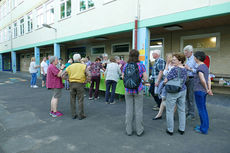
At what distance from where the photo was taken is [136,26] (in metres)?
7.02

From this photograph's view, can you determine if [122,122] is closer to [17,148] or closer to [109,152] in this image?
[109,152]

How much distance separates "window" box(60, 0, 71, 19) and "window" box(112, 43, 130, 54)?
421 cm

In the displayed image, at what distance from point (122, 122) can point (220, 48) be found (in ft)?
20.5

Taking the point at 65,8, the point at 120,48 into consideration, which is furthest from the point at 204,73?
the point at 65,8

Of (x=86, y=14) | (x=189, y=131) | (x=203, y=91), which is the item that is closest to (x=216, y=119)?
(x=189, y=131)

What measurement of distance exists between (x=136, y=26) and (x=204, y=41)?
358cm

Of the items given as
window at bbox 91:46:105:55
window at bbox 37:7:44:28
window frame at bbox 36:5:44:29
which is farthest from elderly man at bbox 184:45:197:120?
window at bbox 37:7:44:28

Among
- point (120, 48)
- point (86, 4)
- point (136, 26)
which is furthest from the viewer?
point (120, 48)

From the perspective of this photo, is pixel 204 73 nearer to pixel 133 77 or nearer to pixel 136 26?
pixel 133 77

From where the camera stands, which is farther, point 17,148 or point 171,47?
point 171,47

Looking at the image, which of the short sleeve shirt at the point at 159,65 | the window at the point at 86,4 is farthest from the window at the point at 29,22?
the short sleeve shirt at the point at 159,65

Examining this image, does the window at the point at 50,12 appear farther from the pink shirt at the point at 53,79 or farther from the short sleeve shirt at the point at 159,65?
the short sleeve shirt at the point at 159,65

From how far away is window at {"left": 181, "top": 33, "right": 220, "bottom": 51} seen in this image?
24.1 feet

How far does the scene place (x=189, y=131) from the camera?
137 inches
